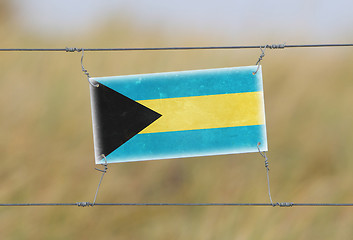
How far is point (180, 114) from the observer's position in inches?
167

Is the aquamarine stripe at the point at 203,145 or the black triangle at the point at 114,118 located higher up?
the black triangle at the point at 114,118

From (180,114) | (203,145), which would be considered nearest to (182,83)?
(180,114)

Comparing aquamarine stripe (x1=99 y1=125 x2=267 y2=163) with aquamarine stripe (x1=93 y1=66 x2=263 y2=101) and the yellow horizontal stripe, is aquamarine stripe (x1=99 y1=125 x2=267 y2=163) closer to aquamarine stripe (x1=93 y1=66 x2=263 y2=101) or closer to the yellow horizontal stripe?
the yellow horizontal stripe

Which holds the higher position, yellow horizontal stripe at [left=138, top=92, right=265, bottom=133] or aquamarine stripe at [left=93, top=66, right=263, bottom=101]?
aquamarine stripe at [left=93, top=66, right=263, bottom=101]

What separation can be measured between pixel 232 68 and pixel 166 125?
21.7 inches

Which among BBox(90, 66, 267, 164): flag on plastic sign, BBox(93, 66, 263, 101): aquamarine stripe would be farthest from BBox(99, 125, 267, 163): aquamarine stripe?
BBox(93, 66, 263, 101): aquamarine stripe

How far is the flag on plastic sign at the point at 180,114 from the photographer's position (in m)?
4.20

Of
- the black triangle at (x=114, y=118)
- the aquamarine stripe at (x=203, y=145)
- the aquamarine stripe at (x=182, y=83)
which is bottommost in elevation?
the aquamarine stripe at (x=203, y=145)

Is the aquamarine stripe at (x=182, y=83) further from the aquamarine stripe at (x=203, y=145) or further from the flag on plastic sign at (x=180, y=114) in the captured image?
the aquamarine stripe at (x=203, y=145)

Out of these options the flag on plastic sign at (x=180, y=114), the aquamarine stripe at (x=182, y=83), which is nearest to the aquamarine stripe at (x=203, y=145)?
the flag on plastic sign at (x=180, y=114)

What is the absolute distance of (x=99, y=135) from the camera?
4.22m

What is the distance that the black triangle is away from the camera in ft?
13.8

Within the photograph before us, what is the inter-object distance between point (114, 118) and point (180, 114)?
1.39 feet

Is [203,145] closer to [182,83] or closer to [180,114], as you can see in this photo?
[180,114]
